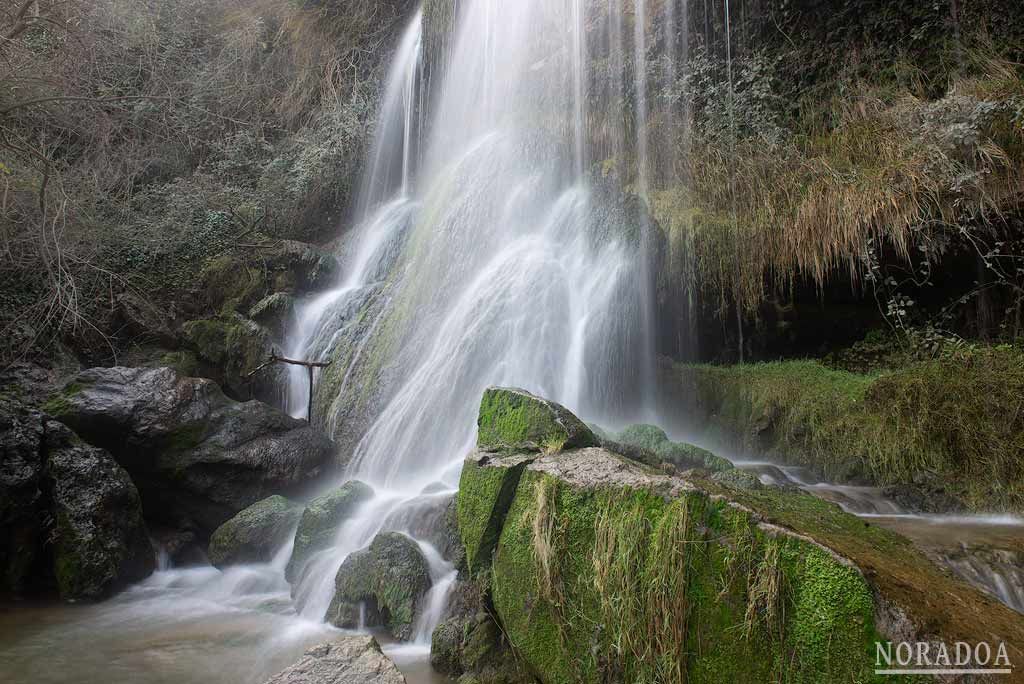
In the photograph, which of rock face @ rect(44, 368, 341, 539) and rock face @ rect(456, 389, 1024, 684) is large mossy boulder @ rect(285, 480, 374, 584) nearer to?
rock face @ rect(44, 368, 341, 539)

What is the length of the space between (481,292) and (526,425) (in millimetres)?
4999

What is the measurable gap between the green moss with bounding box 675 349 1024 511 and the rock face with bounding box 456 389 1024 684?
281cm

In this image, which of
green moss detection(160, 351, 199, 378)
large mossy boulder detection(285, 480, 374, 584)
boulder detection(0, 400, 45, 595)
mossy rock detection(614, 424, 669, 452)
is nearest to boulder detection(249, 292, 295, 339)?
green moss detection(160, 351, 199, 378)

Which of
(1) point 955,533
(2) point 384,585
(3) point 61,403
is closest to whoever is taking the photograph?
(2) point 384,585

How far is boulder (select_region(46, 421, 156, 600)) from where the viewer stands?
17.3 ft

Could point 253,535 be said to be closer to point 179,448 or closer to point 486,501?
point 179,448

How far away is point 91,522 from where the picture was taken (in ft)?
18.0

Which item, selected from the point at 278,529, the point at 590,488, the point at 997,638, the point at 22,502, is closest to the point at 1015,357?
the point at 997,638

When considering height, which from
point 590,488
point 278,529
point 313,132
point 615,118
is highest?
point 313,132

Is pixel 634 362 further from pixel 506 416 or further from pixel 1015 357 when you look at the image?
pixel 506 416

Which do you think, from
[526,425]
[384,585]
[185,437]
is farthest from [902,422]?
[185,437]

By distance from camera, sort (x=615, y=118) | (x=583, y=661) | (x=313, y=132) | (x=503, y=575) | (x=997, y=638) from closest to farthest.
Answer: (x=997, y=638) → (x=583, y=661) → (x=503, y=575) → (x=615, y=118) → (x=313, y=132)

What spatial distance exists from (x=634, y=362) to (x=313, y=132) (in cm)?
1015

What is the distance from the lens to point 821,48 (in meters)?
8.53
